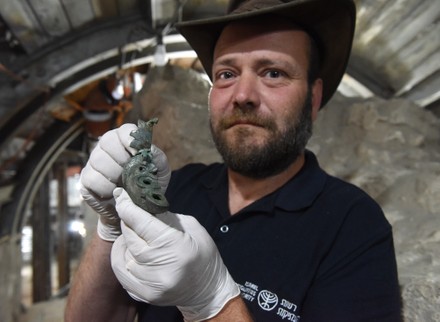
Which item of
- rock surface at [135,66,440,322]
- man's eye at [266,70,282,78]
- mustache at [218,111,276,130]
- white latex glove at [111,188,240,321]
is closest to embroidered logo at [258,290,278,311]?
white latex glove at [111,188,240,321]

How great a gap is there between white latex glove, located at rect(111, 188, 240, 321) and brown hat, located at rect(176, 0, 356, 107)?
0.80m

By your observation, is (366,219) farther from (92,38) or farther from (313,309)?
(92,38)

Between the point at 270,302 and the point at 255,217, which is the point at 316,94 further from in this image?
the point at 270,302

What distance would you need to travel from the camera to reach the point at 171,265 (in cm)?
97

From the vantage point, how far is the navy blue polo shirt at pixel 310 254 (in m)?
1.07

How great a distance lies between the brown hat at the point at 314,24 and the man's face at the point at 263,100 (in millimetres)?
64

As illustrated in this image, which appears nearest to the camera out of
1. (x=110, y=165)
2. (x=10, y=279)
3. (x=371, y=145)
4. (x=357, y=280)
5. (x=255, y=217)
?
(x=357, y=280)

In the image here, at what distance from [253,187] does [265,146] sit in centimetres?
18

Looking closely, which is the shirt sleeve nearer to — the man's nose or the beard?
the beard

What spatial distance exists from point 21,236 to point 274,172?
13.7ft

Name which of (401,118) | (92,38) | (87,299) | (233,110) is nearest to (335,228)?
(233,110)

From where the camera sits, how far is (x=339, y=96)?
11.3 ft

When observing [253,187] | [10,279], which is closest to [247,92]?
[253,187]

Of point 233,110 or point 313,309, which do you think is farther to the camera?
point 233,110
